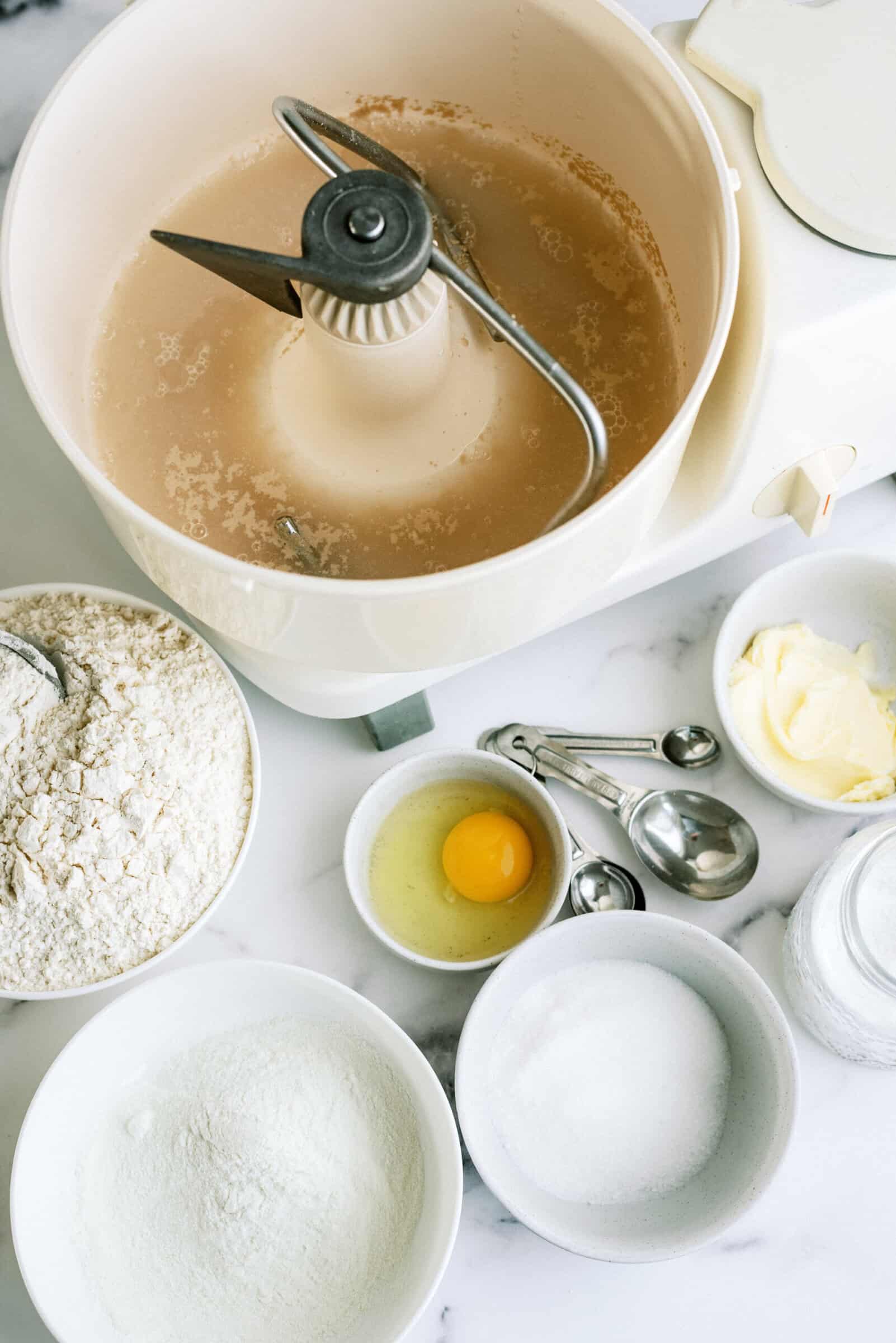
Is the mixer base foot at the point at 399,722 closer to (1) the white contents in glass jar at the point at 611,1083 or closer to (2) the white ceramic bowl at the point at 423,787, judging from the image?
(2) the white ceramic bowl at the point at 423,787

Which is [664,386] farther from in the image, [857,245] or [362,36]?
[362,36]

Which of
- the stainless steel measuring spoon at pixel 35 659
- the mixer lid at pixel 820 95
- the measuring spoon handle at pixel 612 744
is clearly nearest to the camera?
the mixer lid at pixel 820 95

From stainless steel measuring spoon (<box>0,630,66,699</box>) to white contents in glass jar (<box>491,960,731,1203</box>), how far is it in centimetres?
32

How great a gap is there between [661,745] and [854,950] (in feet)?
0.55

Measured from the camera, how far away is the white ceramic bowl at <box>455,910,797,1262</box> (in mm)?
630

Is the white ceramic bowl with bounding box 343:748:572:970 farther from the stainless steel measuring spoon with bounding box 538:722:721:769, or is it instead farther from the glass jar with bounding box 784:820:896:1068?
the glass jar with bounding box 784:820:896:1068

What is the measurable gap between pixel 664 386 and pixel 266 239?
22 cm

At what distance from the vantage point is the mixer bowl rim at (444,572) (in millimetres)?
461

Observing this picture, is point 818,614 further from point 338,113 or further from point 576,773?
point 338,113

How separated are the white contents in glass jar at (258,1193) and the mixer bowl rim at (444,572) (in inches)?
12.6

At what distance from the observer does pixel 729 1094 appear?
69 centimetres

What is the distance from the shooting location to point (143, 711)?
0.64 m

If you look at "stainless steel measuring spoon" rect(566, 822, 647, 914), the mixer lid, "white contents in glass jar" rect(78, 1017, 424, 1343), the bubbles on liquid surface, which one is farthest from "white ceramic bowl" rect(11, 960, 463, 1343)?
the mixer lid

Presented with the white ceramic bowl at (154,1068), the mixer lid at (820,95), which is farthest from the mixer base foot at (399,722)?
the mixer lid at (820,95)
